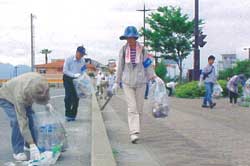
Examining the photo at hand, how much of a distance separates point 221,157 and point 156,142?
1654mm

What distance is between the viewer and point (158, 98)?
8227 millimetres

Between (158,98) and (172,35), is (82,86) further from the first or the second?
(172,35)

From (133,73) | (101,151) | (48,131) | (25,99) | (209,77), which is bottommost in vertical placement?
(101,151)

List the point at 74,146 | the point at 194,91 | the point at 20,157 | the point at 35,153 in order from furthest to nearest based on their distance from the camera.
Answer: the point at 194,91
the point at 74,146
the point at 20,157
the point at 35,153

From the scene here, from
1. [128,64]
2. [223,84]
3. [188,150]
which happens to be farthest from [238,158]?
[223,84]

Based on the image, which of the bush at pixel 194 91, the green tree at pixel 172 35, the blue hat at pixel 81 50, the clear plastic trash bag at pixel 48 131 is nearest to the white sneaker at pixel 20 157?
the clear plastic trash bag at pixel 48 131

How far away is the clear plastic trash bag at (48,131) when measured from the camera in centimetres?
628

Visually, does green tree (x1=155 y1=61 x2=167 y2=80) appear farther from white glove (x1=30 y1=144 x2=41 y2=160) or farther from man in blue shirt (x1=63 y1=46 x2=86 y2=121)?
white glove (x1=30 y1=144 x2=41 y2=160)

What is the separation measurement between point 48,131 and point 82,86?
4494 mm

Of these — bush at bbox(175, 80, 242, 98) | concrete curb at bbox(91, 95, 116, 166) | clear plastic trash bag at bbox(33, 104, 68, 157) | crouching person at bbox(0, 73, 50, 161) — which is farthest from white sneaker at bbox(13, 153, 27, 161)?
bush at bbox(175, 80, 242, 98)

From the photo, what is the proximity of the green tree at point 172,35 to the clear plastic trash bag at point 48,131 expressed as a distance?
95.6ft

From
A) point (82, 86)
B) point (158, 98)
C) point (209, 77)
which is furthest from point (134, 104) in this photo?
point (209, 77)

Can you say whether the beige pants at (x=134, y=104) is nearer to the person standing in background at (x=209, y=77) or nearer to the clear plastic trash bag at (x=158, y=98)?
the clear plastic trash bag at (x=158, y=98)

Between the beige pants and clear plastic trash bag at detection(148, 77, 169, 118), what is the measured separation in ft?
0.60
